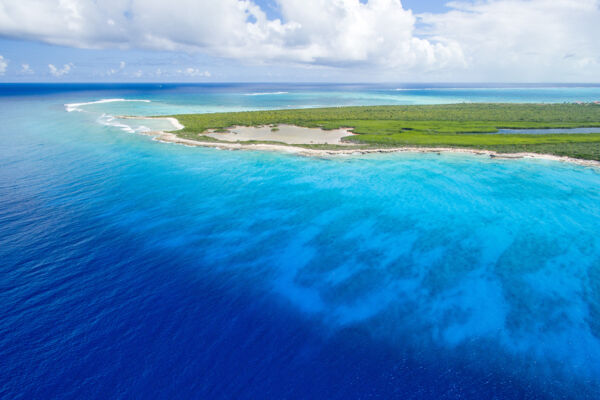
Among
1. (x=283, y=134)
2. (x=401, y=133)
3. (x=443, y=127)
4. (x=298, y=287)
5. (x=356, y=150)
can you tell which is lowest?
(x=298, y=287)

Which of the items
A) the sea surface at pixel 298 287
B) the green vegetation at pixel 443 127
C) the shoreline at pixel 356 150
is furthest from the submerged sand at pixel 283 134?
the sea surface at pixel 298 287


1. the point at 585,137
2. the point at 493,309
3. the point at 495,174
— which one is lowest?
the point at 493,309

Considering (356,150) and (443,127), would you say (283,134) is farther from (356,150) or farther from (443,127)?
(443,127)

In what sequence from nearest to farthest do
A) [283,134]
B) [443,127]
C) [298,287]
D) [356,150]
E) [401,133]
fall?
[298,287] → [356,150] → [401,133] → [283,134] → [443,127]

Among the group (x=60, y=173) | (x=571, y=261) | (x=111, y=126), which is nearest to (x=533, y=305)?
(x=571, y=261)

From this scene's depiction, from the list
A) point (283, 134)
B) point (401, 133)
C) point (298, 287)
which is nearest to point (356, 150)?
point (401, 133)

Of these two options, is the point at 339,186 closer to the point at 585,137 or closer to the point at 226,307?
the point at 226,307
